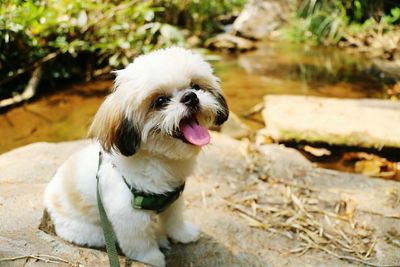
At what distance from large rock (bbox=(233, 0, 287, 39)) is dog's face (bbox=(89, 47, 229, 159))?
32.3ft

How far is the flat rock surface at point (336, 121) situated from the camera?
13.5ft

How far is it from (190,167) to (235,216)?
2.82 ft

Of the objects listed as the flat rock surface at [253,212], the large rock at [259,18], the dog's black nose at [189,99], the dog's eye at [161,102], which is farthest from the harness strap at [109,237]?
the large rock at [259,18]

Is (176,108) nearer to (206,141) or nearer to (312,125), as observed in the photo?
(206,141)

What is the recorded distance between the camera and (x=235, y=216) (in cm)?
305

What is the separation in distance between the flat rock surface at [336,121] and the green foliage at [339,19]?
396cm

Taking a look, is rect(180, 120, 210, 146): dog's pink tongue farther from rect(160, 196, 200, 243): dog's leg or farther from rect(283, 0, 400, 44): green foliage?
rect(283, 0, 400, 44): green foliage

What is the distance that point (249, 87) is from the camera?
6.65 meters

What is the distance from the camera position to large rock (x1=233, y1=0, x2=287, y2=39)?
11.7m

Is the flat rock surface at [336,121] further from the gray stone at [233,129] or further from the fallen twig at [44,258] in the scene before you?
the fallen twig at [44,258]

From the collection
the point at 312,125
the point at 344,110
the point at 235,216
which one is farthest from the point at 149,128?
the point at 344,110

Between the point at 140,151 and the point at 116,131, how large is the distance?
22 centimetres

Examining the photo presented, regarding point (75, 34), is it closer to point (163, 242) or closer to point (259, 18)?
point (163, 242)

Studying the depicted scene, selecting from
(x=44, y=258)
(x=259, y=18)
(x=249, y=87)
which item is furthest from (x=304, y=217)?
(x=259, y=18)
